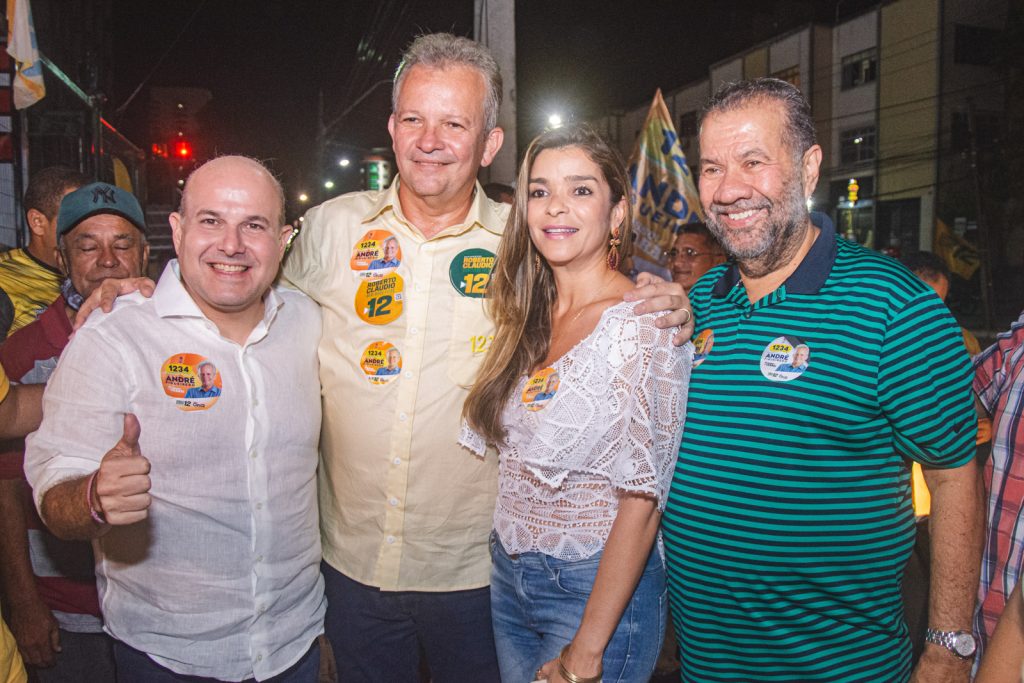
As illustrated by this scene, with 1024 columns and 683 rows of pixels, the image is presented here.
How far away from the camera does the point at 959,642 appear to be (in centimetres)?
203

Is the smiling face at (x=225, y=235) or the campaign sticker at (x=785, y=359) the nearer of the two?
the campaign sticker at (x=785, y=359)

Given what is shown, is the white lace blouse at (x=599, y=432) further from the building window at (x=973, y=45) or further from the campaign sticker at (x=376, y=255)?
the building window at (x=973, y=45)

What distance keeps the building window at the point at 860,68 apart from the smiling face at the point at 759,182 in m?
29.9

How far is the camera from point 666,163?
7.56 metres

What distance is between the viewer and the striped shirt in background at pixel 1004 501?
2.15 metres

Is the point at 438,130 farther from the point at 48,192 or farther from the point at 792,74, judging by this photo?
the point at 792,74

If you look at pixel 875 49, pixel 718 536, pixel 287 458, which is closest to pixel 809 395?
pixel 718 536

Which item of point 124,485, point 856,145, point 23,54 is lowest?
point 124,485

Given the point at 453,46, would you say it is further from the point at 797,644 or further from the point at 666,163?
the point at 666,163

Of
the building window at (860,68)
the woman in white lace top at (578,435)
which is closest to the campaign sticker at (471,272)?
the woman in white lace top at (578,435)

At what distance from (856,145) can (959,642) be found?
1201 inches

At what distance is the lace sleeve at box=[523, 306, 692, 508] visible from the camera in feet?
6.82

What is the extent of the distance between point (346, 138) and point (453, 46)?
35.2 m

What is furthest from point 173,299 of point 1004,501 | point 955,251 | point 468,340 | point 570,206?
point 955,251
